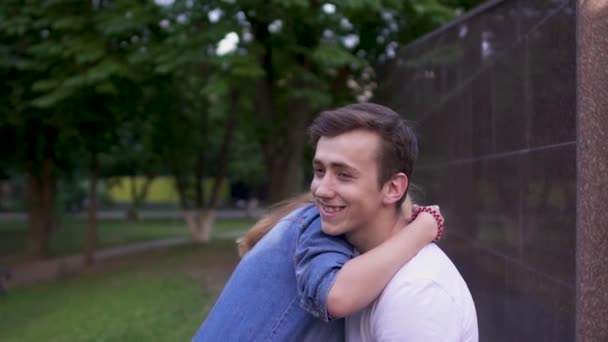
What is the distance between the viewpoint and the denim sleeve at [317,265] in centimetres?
200

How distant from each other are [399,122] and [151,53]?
11.0 meters

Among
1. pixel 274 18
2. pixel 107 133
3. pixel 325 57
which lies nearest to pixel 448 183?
pixel 325 57

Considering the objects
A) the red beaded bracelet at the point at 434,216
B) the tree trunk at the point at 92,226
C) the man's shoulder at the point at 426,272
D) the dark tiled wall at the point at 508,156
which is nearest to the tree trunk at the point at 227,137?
the tree trunk at the point at 92,226

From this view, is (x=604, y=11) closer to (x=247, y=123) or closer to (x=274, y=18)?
(x=274, y=18)

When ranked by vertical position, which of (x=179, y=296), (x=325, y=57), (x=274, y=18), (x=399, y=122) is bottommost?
(x=179, y=296)

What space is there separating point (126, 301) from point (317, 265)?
10.9 meters

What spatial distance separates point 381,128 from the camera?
2072mm

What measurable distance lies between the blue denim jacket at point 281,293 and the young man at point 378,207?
0.20 feet

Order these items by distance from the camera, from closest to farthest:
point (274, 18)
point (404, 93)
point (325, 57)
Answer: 1. point (404, 93)
2. point (325, 57)
3. point (274, 18)

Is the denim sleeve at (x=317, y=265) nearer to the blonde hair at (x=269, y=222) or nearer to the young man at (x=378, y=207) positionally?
the young man at (x=378, y=207)

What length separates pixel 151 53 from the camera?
1268 cm

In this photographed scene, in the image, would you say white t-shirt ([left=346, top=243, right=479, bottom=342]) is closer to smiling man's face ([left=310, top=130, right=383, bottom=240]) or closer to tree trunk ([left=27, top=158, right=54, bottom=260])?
smiling man's face ([left=310, top=130, right=383, bottom=240])

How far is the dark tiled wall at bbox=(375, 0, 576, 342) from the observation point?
11.0 feet

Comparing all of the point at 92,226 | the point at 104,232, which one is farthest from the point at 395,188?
the point at 104,232
